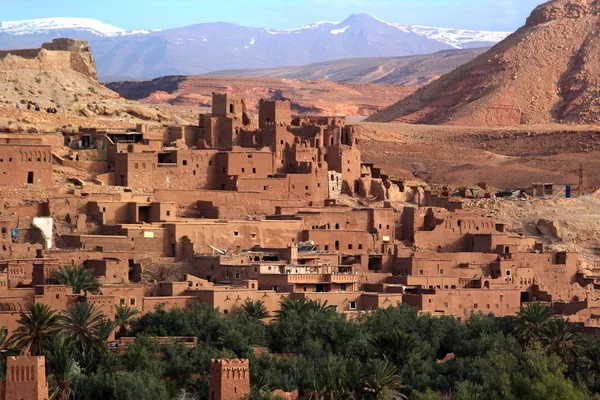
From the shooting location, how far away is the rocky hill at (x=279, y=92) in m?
158

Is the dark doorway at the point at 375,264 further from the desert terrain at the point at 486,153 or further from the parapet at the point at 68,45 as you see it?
the desert terrain at the point at 486,153

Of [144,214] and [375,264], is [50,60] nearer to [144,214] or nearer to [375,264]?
[144,214]

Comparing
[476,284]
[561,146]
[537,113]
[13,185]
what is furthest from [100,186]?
[537,113]

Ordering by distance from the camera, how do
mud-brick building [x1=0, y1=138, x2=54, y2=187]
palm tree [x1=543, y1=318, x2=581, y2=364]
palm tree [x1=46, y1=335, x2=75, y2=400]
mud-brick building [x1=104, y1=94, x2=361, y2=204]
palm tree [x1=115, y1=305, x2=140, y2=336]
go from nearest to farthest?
palm tree [x1=46, y1=335, x2=75, y2=400] < palm tree [x1=115, y1=305, x2=140, y2=336] < palm tree [x1=543, y1=318, x2=581, y2=364] < mud-brick building [x1=0, y1=138, x2=54, y2=187] < mud-brick building [x1=104, y1=94, x2=361, y2=204]

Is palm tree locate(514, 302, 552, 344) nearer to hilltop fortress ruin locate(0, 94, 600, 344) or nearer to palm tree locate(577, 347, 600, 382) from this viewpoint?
palm tree locate(577, 347, 600, 382)

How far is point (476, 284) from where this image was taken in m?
55.7

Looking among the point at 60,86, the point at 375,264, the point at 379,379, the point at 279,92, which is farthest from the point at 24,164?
the point at 279,92

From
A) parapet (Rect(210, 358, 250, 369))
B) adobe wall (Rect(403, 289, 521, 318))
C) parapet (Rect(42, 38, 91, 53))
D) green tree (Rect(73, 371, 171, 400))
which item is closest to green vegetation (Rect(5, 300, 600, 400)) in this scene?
green tree (Rect(73, 371, 171, 400))

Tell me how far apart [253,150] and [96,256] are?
10896 millimetres

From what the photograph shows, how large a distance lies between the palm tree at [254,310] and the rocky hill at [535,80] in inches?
2883

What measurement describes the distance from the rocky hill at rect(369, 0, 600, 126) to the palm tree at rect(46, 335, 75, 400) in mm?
80391

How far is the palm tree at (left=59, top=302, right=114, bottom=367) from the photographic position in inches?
1797

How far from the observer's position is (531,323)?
50812 mm

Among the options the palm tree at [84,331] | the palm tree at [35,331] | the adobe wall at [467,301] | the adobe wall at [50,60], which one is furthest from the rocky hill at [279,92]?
the palm tree at [35,331]
